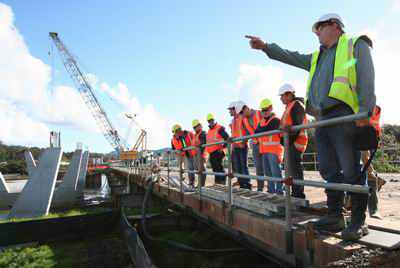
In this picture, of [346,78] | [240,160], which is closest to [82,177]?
[240,160]

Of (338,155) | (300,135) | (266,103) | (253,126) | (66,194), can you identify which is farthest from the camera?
(66,194)

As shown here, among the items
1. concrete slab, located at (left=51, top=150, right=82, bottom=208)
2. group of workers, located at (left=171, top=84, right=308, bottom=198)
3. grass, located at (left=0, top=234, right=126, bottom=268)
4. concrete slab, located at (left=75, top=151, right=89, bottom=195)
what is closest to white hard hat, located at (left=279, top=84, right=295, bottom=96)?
group of workers, located at (left=171, top=84, right=308, bottom=198)

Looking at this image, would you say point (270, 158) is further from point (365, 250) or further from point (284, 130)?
Result: point (365, 250)

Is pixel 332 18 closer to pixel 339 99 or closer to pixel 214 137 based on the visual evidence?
pixel 339 99

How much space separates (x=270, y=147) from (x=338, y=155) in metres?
2.44

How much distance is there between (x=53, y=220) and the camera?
364 inches

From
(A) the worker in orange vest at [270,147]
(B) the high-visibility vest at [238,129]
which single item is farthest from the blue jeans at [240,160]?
(A) the worker in orange vest at [270,147]

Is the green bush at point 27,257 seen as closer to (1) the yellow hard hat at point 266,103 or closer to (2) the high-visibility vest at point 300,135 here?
(1) the yellow hard hat at point 266,103

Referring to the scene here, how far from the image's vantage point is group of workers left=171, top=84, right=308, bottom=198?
4.17 metres

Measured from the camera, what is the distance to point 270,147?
4.92m

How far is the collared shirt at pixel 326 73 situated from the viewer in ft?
7.30

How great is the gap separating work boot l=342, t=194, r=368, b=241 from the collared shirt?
2.25 ft

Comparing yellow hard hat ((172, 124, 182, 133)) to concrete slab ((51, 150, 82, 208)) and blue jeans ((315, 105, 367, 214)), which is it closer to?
blue jeans ((315, 105, 367, 214))

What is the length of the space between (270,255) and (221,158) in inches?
124
